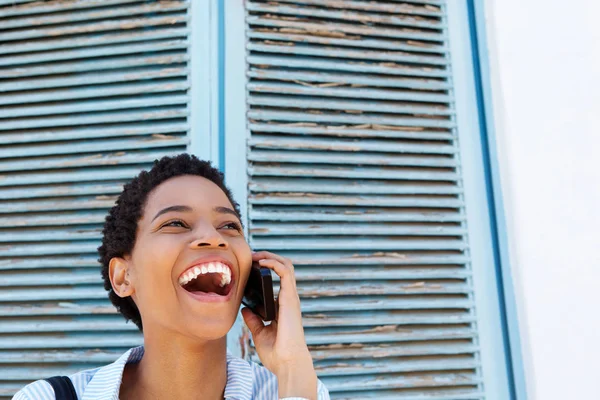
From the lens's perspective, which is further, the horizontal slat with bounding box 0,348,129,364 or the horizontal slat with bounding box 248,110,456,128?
the horizontal slat with bounding box 248,110,456,128

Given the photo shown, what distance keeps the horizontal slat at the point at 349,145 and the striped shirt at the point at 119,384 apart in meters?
0.64

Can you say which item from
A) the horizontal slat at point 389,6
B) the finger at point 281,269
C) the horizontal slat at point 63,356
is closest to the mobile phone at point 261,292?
the finger at point 281,269

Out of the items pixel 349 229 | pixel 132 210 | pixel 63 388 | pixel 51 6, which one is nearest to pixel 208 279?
pixel 132 210

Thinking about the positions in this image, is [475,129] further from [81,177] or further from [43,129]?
[43,129]

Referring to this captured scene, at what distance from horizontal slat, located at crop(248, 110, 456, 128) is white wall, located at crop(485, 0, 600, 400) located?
0.21 metres

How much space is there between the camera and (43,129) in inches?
64.6

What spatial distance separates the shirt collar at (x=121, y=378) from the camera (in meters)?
1.12

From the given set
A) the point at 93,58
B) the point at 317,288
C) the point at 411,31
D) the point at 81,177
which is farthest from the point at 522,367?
the point at 93,58

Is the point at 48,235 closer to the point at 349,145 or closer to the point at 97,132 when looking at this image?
the point at 97,132

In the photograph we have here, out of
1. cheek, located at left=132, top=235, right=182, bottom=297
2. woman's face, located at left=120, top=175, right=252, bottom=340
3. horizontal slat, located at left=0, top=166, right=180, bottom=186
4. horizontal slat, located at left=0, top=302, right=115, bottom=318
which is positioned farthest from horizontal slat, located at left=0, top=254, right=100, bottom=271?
cheek, located at left=132, top=235, right=182, bottom=297

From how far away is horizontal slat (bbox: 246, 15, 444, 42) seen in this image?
1.69 metres

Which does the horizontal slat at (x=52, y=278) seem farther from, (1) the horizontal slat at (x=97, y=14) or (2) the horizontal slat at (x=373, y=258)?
(1) the horizontal slat at (x=97, y=14)

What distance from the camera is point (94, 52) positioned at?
1647 mm

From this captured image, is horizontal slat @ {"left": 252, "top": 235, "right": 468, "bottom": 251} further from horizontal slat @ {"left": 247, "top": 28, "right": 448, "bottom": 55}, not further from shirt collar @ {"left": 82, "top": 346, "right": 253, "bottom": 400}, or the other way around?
horizontal slat @ {"left": 247, "top": 28, "right": 448, "bottom": 55}
